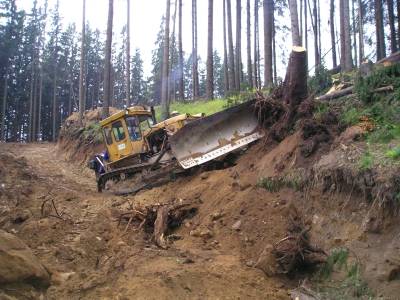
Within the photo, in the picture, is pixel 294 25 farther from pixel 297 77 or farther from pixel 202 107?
pixel 202 107

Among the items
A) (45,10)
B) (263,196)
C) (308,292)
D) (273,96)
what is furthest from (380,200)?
(45,10)

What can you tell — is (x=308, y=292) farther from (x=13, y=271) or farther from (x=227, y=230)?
(x=13, y=271)

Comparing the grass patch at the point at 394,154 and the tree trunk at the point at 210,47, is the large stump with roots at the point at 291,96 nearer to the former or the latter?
the grass patch at the point at 394,154

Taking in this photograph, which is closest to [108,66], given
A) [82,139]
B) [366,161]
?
[82,139]

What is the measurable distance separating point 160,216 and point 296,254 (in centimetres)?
Result: 329

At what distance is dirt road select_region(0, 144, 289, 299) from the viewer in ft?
19.3

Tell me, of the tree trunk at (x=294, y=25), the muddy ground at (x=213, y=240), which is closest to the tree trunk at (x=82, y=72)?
the tree trunk at (x=294, y=25)

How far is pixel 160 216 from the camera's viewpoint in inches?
347

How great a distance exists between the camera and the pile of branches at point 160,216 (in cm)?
875

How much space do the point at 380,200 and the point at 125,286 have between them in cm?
354

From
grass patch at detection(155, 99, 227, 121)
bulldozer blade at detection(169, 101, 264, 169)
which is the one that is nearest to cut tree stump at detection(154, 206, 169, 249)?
bulldozer blade at detection(169, 101, 264, 169)

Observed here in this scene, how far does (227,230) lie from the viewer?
7.83 m

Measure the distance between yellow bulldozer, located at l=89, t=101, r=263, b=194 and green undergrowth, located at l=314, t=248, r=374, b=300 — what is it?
5.35 metres

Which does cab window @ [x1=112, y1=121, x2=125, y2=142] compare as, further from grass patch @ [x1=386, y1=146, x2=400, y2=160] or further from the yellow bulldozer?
grass patch @ [x1=386, y1=146, x2=400, y2=160]
